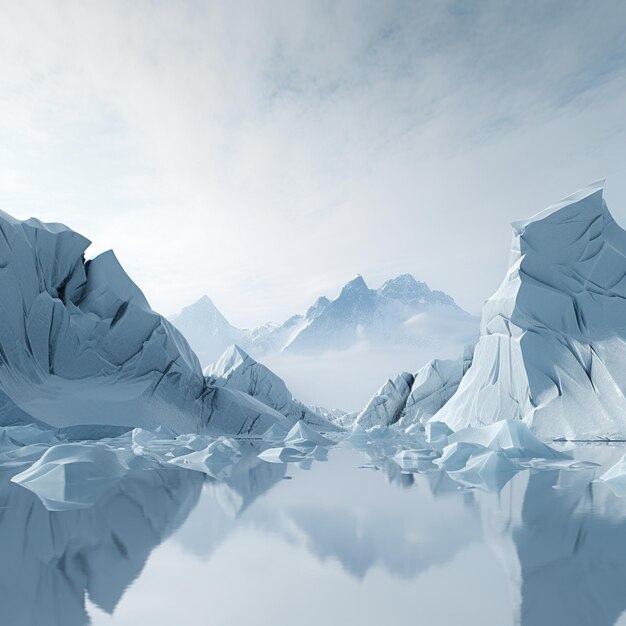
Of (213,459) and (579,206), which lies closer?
(213,459)

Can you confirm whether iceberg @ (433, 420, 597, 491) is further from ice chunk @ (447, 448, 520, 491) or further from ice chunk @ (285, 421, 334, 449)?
ice chunk @ (285, 421, 334, 449)

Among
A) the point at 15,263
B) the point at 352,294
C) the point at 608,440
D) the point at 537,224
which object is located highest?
the point at 352,294

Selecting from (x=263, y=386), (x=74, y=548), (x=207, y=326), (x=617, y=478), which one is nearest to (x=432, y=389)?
(x=263, y=386)

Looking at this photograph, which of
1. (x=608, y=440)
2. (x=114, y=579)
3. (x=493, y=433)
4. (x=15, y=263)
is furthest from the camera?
(x=15, y=263)

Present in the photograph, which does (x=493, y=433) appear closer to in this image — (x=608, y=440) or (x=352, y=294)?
(x=608, y=440)

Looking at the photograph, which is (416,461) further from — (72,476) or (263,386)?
(263,386)

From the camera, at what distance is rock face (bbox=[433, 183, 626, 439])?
11492 mm

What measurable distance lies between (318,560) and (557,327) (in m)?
12.7

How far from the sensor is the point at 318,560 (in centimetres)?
225

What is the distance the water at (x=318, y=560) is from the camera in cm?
164

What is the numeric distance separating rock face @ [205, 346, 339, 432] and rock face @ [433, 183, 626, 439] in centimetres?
1089

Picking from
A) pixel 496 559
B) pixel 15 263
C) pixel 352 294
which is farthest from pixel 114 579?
pixel 352 294

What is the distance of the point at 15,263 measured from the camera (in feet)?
40.1

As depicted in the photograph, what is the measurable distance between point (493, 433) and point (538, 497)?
3479 millimetres
